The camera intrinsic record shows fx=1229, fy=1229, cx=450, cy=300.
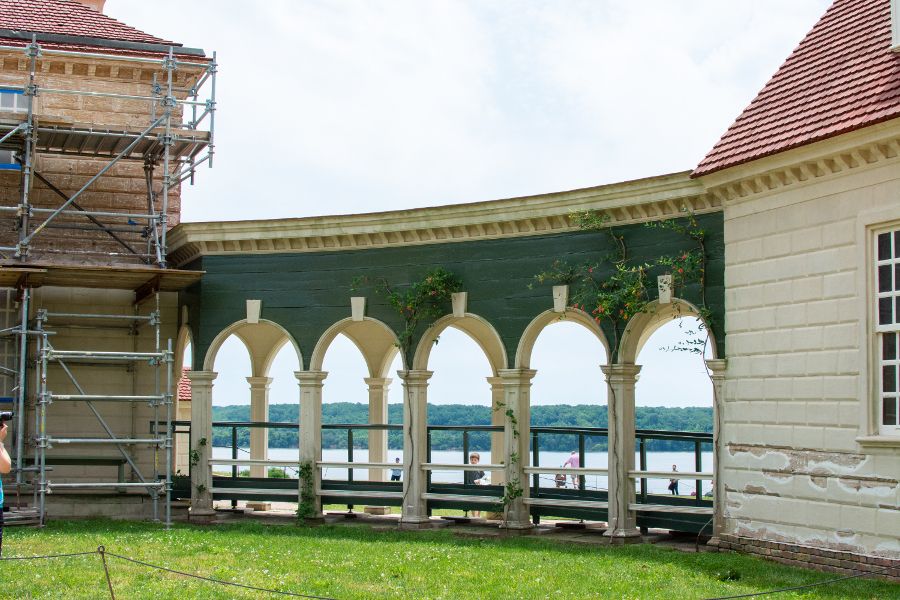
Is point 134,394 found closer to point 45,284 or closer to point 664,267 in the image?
point 45,284

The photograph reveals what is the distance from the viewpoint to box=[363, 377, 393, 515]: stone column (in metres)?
24.3

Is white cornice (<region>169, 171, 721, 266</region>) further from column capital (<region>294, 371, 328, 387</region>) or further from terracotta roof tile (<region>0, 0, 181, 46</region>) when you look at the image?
terracotta roof tile (<region>0, 0, 181, 46</region>)

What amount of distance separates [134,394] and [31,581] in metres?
9.76

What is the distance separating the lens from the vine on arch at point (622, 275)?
16797 mm

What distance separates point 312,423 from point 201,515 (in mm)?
2590

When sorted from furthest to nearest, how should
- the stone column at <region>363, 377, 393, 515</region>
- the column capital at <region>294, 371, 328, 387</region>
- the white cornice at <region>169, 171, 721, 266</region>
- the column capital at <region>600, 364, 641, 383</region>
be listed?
the stone column at <region>363, 377, 393, 515</region>, the column capital at <region>294, 371, 328, 387</region>, the column capital at <region>600, 364, 641, 383</region>, the white cornice at <region>169, 171, 721, 266</region>

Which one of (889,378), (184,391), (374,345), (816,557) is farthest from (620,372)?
(184,391)

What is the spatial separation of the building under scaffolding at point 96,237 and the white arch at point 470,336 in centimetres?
410

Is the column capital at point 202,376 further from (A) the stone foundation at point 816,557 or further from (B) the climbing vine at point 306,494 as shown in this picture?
(A) the stone foundation at point 816,557

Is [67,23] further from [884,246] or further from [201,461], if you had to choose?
[884,246]

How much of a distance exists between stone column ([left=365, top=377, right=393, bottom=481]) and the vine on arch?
6717 millimetres

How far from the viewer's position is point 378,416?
2473cm

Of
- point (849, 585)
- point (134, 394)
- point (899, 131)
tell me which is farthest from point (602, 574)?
point (134, 394)

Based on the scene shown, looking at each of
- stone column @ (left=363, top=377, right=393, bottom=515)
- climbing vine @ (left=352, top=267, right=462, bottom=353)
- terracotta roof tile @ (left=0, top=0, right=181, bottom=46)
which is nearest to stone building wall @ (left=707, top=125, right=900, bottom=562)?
climbing vine @ (left=352, top=267, right=462, bottom=353)
